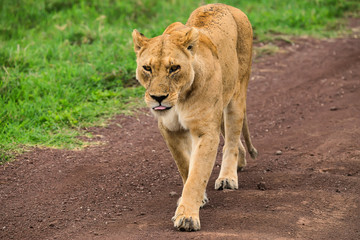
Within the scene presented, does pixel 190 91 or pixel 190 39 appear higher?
pixel 190 39

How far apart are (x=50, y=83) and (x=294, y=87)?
10.7 ft

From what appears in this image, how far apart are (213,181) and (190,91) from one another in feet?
4.52

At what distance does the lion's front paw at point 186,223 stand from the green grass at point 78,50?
2.29 meters

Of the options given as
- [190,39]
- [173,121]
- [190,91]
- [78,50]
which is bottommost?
[78,50]

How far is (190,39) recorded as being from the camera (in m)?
3.91

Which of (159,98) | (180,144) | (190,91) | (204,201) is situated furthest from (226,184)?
(159,98)

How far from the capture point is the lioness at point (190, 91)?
3.75 m

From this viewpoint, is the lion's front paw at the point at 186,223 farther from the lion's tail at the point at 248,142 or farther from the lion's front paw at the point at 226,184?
the lion's tail at the point at 248,142

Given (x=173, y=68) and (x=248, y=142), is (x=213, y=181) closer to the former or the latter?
(x=248, y=142)

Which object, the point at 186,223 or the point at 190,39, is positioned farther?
the point at 190,39

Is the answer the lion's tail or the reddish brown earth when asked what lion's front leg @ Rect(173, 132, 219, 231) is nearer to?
the reddish brown earth

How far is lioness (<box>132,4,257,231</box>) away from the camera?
3.75 meters

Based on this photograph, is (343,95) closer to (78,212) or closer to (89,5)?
(78,212)

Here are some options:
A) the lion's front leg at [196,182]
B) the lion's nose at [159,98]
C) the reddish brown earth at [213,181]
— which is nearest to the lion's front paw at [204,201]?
the reddish brown earth at [213,181]
